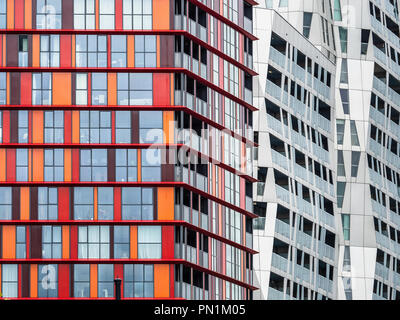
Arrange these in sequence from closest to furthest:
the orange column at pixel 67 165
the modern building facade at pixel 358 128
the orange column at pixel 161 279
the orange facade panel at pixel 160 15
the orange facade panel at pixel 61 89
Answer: the orange column at pixel 161 279, the orange column at pixel 67 165, the orange facade panel at pixel 61 89, the orange facade panel at pixel 160 15, the modern building facade at pixel 358 128

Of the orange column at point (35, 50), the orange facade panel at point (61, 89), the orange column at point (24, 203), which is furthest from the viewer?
the orange column at point (35, 50)

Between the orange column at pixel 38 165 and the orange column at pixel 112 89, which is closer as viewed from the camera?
the orange column at pixel 38 165

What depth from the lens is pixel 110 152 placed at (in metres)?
104

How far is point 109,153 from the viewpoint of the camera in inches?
4102

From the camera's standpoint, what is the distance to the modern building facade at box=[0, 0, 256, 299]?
103 metres

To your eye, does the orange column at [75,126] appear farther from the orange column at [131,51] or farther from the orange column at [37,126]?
the orange column at [131,51]

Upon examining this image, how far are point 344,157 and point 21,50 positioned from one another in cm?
4750

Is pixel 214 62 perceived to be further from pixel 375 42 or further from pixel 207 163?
pixel 375 42

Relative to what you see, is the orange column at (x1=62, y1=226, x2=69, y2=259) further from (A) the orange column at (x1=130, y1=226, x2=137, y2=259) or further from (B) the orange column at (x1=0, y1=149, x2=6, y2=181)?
(B) the orange column at (x1=0, y1=149, x2=6, y2=181)

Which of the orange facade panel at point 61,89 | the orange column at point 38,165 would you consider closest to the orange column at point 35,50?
the orange facade panel at point 61,89

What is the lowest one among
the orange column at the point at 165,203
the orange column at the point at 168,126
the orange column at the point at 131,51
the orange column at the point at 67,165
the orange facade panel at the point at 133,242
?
the orange facade panel at the point at 133,242

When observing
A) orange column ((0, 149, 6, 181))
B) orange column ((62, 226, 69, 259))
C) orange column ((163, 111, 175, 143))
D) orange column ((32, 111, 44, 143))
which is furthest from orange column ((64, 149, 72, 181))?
orange column ((163, 111, 175, 143))

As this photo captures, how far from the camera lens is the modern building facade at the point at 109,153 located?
103 meters
